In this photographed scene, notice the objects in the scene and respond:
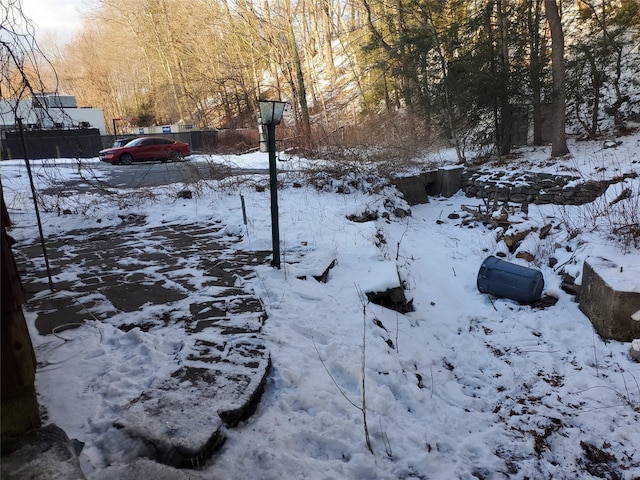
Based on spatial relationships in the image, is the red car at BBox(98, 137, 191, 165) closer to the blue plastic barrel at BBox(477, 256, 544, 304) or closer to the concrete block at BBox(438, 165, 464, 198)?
the concrete block at BBox(438, 165, 464, 198)

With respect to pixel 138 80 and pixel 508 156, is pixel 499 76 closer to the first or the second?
pixel 508 156

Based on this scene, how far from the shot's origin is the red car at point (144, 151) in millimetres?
20281

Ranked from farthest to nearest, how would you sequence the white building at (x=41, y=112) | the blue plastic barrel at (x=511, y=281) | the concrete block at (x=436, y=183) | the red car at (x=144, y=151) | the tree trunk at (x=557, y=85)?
the red car at (x=144, y=151)
the concrete block at (x=436, y=183)
the tree trunk at (x=557, y=85)
the blue plastic barrel at (x=511, y=281)
the white building at (x=41, y=112)

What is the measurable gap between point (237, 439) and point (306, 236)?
4.45m

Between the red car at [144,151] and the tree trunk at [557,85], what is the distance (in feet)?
51.1

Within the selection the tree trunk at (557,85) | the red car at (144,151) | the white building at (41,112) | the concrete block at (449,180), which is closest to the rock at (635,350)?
the white building at (41,112)

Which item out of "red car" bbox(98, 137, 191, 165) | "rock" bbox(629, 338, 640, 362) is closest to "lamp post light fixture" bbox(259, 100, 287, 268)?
"rock" bbox(629, 338, 640, 362)

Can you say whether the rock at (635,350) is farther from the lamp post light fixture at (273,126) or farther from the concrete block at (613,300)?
the lamp post light fixture at (273,126)

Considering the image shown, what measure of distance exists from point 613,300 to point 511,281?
1.38 metres

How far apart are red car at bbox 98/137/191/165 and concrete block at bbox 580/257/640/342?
18440mm

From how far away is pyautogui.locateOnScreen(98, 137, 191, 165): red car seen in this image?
20281mm

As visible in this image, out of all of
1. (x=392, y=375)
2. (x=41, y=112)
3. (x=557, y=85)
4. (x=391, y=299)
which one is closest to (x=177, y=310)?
(x=392, y=375)

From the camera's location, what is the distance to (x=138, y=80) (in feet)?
147

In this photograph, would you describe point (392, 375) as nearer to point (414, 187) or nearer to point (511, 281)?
point (511, 281)
